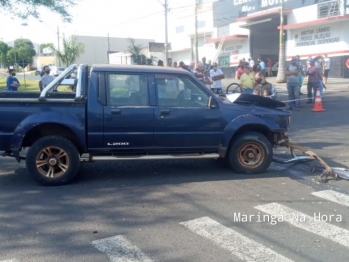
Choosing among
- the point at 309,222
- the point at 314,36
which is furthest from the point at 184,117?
the point at 314,36

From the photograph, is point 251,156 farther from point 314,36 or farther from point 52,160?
point 314,36

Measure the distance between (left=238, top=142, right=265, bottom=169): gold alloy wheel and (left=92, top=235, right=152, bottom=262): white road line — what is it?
3229mm

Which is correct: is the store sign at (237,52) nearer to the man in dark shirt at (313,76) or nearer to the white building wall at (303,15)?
the white building wall at (303,15)

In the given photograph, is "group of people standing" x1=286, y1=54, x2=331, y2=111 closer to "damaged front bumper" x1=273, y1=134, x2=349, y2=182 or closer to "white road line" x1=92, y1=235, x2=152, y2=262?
"damaged front bumper" x1=273, y1=134, x2=349, y2=182

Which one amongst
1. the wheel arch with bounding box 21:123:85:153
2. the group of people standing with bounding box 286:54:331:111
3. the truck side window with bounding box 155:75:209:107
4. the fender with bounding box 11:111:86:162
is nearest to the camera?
the fender with bounding box 11:111:86:162

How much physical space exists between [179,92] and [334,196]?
2.80 m

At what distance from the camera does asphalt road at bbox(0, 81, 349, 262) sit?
15.3 ft

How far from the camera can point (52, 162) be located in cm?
696

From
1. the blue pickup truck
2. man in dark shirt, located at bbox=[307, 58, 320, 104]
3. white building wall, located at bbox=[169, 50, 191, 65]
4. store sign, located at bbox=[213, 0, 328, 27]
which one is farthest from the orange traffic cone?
white building wall, located at bbox=[169, 50, 191, 65]

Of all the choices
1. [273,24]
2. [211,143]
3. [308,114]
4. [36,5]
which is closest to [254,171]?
[211,143]

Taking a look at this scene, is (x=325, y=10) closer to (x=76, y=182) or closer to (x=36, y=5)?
(x=36, y=5)

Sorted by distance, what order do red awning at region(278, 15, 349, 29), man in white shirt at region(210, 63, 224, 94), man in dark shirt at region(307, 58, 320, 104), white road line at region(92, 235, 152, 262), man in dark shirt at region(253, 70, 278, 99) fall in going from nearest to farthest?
white road line at region(92, 235, 152, 262) → man in dark shirt at region(253, 70, 278, 99) → man in white shirt at region(210, 63, 224, 94) → man in dark shirt at region(307, 58, 320, 104) → red awning at region(278, 15, 349, 29)

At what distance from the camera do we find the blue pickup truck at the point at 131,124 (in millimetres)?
6852

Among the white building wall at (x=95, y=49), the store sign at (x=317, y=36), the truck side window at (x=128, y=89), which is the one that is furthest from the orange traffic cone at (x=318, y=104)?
the white building wall at (x=95, y=49)
